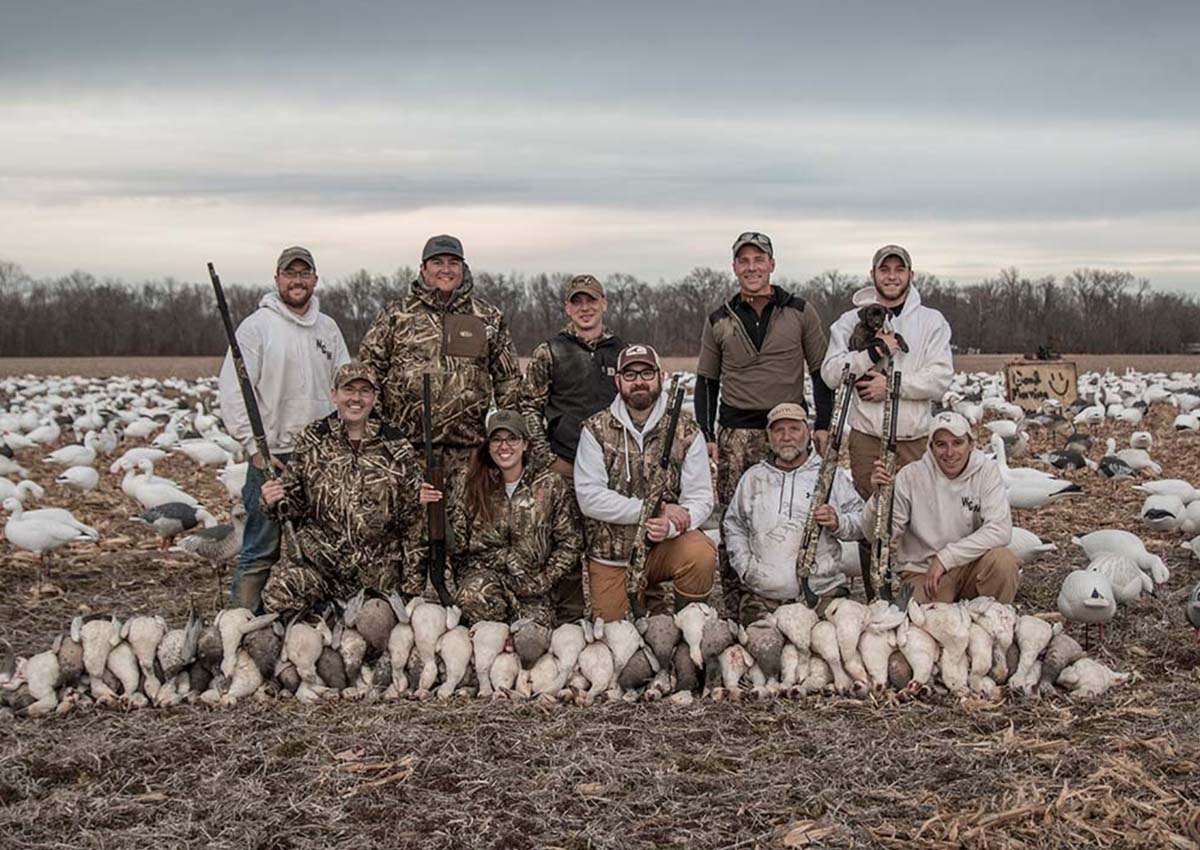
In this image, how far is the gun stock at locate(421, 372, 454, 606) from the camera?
6.58m

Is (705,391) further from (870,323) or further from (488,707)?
(488,707)

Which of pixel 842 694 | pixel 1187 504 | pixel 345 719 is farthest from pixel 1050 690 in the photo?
pixel 1187 504

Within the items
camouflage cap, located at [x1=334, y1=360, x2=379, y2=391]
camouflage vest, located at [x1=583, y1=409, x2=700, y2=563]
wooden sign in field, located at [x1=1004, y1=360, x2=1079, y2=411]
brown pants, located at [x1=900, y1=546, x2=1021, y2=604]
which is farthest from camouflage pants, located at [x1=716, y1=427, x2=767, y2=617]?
wooden sign in field, located at [x1=1004, y1=360, x2=1079, y2=411]

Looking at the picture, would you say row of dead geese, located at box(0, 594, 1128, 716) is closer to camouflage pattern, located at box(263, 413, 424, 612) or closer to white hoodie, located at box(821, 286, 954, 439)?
camouflage pattern, located at box(263, 413, 424, 612)

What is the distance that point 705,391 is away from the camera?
7438mm

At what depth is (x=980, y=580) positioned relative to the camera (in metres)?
6.59

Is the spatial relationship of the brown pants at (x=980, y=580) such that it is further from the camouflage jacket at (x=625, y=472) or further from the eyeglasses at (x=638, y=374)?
the eyeglasses at (x=638, y=374)

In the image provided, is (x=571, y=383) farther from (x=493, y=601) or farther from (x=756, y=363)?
(x=493, y=601)

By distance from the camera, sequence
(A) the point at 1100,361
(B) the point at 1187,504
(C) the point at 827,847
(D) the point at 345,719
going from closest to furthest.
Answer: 1. (C) the point at 827,847
2. (D) the point at 345,719
3. (B) the point at 1187,504
4. (A) the point at 1100,361

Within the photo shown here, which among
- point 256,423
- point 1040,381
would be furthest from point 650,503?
point 1040,381

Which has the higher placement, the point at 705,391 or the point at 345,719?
the point at 705,391

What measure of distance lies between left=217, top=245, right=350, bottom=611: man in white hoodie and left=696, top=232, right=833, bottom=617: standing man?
2358mm

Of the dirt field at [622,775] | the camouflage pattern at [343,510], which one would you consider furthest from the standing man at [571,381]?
the dirt field at [622,775]

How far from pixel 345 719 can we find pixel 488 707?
692 millimetres
